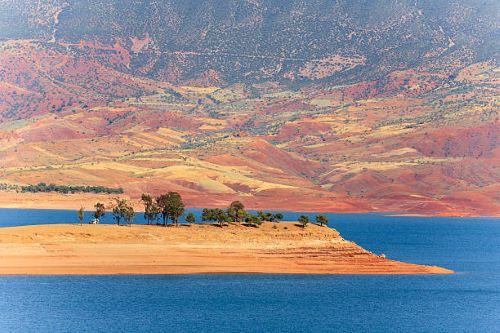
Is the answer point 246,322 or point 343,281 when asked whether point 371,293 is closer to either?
point 343,281

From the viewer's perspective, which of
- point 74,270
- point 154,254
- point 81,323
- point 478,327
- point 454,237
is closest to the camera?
point 81,323

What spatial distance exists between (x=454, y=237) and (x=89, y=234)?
291 ft

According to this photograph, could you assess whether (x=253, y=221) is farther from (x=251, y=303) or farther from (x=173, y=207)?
(x=251, y=303)

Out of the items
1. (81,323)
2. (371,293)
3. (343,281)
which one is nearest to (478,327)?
(371,293)

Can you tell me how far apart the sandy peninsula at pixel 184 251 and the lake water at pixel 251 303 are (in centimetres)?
419

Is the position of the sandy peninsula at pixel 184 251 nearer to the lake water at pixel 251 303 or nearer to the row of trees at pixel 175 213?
the row of trees at pixel 175 213

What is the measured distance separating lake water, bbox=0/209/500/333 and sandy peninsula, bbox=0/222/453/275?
4.19 m

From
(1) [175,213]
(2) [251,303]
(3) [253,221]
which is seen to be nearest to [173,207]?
(1) [175,213]

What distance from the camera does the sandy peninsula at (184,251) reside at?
106500mm

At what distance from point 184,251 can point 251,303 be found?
27.2 m

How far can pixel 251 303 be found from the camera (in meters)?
88.9

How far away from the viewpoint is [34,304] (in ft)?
273

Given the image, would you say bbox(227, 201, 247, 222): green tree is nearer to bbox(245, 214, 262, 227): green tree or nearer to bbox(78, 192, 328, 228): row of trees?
bbox(78, 192, 328, 228): row of trees

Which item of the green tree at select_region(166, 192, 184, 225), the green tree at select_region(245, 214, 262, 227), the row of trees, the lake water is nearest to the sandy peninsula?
the green tree at select_region(245, 214, 262, 227)
